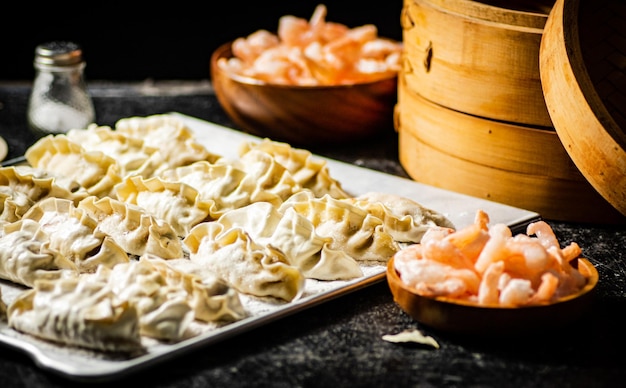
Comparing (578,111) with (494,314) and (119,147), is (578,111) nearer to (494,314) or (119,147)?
(494,314)

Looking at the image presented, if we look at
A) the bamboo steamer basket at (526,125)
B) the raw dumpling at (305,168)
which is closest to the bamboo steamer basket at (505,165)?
the bamboo steamer basket at (526,125)

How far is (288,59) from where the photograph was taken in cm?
333

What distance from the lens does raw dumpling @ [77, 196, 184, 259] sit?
2.29 meters

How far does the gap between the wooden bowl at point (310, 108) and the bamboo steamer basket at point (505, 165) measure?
1.23 feet

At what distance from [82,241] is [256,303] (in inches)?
19.6

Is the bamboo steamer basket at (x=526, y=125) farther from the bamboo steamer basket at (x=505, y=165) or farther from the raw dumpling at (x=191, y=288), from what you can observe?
the raw dumpling at (x=191, y=288)

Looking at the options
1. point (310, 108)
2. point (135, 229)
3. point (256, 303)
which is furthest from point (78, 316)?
point (310, 108)

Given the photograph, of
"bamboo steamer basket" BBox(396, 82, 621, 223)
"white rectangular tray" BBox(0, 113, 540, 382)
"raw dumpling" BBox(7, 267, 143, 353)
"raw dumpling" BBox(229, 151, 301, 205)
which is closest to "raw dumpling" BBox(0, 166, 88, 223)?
"white rectangular tray" BBox(0, 113, 540, 382)

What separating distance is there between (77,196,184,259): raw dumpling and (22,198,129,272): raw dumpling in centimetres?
5

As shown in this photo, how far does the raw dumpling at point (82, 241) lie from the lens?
7.24 ft

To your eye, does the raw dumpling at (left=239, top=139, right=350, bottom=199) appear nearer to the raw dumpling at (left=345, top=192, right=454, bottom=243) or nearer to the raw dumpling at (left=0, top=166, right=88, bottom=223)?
the raw dumpling at (left=345, top=192, right=454, bottom=243)

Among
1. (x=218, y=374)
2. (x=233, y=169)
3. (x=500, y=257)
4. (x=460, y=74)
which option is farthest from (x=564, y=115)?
(x=218, y=374)

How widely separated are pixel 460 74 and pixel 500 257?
0.90m

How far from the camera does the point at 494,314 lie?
1.85 m
